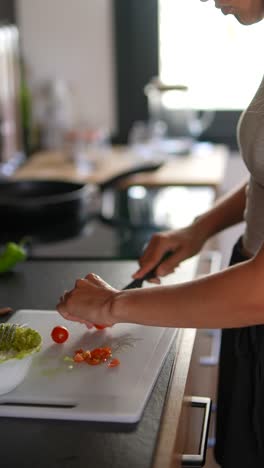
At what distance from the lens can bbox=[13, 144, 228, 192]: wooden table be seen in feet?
8.50

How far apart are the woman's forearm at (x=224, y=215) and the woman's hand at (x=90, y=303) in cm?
45

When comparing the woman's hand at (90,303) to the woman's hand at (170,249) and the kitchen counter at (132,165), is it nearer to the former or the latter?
the woman's hand at (170,249)


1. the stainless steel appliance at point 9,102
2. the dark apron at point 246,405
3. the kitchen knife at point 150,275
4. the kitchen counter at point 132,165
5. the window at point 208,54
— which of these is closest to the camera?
the dark apron at point 246,405

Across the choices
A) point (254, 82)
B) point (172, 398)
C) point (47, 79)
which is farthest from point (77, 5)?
point (172, 398)

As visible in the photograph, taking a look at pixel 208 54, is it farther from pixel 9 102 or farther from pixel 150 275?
pixel 150 275

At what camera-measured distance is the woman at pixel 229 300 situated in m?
0.98

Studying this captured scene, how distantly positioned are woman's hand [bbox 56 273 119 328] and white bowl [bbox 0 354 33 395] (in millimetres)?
81

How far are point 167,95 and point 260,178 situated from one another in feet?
6.56

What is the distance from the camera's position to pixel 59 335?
1185mm

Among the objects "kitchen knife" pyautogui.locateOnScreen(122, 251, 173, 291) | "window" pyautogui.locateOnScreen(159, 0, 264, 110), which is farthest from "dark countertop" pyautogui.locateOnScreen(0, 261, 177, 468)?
"window" pyautogui.locateOnScreen(159, 0, 264, 110)

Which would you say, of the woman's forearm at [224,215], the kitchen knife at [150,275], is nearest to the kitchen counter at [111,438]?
the kitchen knife at [150,275]

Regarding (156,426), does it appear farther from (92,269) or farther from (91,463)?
(92,269)

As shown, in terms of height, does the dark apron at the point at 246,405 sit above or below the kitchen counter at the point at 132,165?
below

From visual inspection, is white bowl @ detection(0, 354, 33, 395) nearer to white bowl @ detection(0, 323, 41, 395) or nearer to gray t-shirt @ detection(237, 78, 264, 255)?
white bowl @ detection(0, 323, 41, 395)
